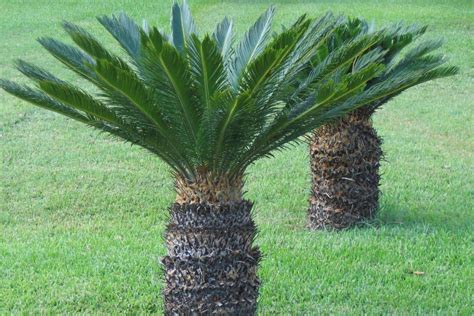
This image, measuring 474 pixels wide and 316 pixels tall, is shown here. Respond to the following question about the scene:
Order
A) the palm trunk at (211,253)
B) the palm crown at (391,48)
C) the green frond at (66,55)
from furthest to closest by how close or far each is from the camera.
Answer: the palm crown at (391,48)
the green frond at (66,55)
the palm trunk at (211,253)

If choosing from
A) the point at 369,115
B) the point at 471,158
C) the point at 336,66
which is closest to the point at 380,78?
the point at 369,115

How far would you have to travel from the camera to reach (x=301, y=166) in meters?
9.32

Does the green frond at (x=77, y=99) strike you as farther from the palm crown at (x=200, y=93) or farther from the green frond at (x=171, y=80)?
the green frond at (x=171, y=80)

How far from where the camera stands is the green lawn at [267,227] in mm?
5438

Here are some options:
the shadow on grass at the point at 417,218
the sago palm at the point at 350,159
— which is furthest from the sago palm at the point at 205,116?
the shadow on grass at the point at 417,218

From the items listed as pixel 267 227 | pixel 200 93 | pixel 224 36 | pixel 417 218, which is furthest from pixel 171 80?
pixel 417 218

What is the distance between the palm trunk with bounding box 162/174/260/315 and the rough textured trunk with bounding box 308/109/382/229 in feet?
8.88

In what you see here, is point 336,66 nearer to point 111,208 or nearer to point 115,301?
point 115,301

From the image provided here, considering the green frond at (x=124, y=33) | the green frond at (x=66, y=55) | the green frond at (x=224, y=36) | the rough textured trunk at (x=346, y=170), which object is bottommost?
the rough textured trunk at (x=346, y=170)

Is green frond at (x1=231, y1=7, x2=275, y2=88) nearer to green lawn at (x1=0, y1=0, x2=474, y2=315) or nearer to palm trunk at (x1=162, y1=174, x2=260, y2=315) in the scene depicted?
palm trunk at (x1=162, y1=174, x2=260, y2=315)

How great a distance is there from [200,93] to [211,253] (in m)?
0.78

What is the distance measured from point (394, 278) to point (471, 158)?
182 inches

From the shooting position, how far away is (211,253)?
13.6ft

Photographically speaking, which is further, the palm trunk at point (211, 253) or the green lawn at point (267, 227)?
the green lawn at point (267, 227)
